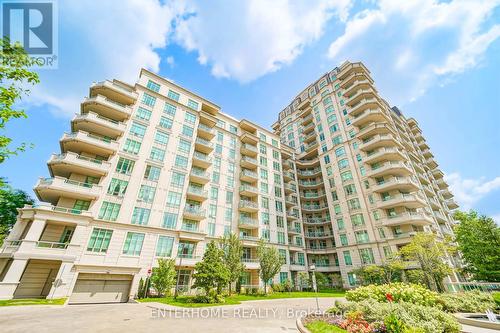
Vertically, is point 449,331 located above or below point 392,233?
below

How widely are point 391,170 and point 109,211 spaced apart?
44.3 metres

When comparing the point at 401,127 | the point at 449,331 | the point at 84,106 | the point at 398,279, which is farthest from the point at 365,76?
the point at 84,106

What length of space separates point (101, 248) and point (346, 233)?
128 feet

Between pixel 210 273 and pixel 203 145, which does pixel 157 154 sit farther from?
pixel 210 273

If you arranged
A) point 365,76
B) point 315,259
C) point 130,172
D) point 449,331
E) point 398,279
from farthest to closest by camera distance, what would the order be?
1. point 365,76
2. point 315,259
3. point 398,279
4. point 130,172
5. point 449,331

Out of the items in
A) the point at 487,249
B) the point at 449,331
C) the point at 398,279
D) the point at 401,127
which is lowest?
the point at 449,331

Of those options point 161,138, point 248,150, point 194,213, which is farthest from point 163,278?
point 248,150

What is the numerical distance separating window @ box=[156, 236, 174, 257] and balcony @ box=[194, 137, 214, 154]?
1607cm

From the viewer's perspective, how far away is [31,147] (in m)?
10.7

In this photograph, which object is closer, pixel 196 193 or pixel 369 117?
pixel 196 193

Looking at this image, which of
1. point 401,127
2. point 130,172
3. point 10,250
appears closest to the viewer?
point 10,250

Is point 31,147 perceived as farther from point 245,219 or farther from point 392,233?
point 392,233

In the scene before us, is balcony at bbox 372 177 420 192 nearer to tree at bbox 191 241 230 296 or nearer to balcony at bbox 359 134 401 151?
balcony at bbox 359 134 401 151

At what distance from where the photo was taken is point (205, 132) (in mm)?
38812
